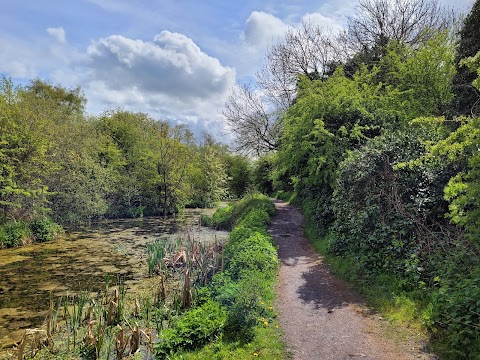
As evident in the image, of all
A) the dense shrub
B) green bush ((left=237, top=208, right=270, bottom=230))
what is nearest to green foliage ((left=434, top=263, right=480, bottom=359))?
the dense shrub

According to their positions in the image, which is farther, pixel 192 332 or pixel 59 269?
pixel 59 269

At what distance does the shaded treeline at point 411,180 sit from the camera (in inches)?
233

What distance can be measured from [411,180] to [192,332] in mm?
7219

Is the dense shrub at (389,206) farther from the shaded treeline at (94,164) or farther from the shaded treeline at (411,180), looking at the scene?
the shaded treeline at (94,164)

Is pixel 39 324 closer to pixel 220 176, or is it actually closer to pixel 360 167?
pixel 360 167

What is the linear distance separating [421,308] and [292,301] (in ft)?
9.64

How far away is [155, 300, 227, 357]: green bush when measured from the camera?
21.1 ft

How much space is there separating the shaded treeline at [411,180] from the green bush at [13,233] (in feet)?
48.6

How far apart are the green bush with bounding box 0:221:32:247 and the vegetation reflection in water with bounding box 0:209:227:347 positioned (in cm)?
63

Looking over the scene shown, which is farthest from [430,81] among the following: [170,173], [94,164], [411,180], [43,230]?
[170,173]

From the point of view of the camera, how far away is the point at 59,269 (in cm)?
1356

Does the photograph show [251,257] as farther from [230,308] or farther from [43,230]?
[43,230]

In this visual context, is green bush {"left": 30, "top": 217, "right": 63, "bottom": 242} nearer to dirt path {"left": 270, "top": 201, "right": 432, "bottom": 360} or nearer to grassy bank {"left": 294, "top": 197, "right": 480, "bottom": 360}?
dirt path {"left": 270, "top": 201, "right": 432, "bottom": 360}

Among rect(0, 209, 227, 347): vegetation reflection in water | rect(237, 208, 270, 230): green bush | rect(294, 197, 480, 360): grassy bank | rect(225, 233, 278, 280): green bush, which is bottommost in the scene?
rect(0, 209, 227, 347): vegetation reflection in water
